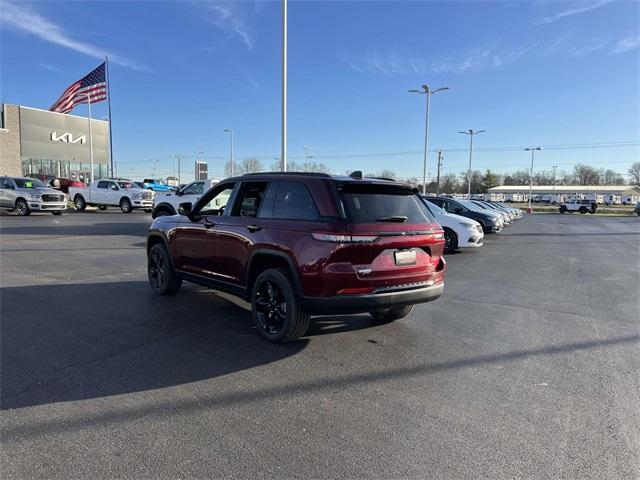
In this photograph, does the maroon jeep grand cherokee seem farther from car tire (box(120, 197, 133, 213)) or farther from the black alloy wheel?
car tire (box(120, 197, 133, 213))

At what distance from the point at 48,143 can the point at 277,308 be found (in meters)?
56.4

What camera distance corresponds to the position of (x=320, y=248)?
4.45 metres

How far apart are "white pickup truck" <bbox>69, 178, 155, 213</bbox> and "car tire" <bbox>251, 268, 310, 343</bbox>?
23.3 m

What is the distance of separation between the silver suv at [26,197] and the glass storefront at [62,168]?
31626mm

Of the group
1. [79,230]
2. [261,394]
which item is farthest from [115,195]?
[261,394]

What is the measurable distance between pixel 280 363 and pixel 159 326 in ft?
6.27

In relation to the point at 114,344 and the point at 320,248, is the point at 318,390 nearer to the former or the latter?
the point at 320,248

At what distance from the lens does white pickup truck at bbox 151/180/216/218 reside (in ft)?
57.8

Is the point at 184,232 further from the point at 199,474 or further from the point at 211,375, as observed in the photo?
the point at 199,474

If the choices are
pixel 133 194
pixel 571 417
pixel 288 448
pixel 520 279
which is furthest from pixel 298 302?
pixel 133 194

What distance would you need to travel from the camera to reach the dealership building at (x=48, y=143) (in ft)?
155

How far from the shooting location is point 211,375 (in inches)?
164

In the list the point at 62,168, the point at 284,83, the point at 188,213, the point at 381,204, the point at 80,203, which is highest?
the point at 284,83

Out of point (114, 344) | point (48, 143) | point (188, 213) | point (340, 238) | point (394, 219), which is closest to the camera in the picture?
point (340, 238)
